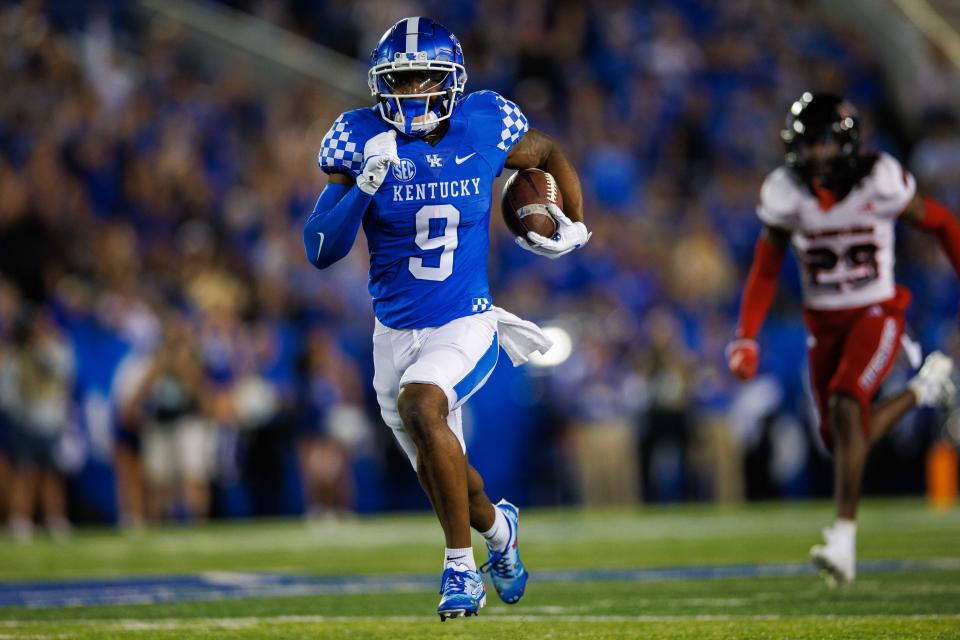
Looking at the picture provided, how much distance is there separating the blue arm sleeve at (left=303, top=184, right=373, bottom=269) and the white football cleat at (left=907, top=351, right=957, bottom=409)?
2873 millimetres

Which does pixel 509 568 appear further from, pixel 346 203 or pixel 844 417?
pixel 844 417

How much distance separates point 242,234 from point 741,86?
18.7 ft

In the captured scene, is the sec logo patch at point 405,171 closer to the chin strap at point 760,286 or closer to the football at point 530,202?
the football at point 530,202

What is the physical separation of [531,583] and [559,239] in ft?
6.86

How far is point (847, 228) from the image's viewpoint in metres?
6.20

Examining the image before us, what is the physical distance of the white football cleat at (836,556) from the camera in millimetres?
5645

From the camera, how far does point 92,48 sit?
1344 cm

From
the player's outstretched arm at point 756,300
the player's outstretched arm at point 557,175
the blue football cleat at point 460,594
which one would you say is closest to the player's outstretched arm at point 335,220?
the player's outstretched arm at point 557,175

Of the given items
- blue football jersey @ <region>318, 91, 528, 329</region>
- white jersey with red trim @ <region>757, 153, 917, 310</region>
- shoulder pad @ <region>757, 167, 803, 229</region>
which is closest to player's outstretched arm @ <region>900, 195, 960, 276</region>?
white jersey with red trim @ <region>757, 153, 917, 310</region>

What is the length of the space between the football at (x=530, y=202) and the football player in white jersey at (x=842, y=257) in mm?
1437

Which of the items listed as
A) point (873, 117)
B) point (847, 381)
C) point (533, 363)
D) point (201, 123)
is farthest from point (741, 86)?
point (847, 381)

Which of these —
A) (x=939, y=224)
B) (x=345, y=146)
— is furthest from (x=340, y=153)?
(x=939, y=224)

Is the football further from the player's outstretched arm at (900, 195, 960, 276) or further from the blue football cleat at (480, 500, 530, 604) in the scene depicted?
the player's outstretched arm at (900, 195, 960, 276)

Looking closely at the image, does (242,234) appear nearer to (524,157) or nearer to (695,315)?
(695,315)
